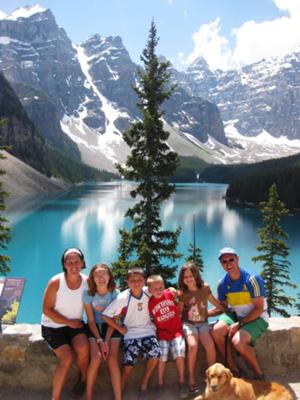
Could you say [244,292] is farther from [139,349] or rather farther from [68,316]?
[68,316]

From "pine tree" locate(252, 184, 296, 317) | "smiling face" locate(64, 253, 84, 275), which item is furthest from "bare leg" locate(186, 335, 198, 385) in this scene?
"pine tree" locate(252, 184, 296, 317)

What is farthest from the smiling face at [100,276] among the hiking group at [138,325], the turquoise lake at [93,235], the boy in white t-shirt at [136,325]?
the turquoise lake at [93,235]

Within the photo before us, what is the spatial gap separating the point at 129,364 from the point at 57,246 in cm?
5368

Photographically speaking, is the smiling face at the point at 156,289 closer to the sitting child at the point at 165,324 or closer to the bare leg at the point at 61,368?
the sitting child at the point at 165,324

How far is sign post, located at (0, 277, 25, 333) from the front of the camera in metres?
8.33

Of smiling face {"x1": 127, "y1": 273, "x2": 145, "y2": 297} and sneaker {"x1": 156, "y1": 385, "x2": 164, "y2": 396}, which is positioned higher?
smiling face {"x1": 127, "y1": 273, "x2": 145, "y2": 297}

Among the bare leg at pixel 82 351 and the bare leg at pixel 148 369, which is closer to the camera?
the bare leg at pixel 82 351

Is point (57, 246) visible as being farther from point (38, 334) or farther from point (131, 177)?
point (38, 334)

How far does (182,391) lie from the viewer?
23.7 ft

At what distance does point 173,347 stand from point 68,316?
2.08 metres

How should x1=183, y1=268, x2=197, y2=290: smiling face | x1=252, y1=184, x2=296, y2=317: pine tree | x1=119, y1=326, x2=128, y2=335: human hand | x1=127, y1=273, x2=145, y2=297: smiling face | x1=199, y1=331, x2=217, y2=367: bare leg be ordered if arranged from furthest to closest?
1. x1=252, y1=184, x2=296, y2=317: pine tree
2. x1=183, y1=268, x2=197, y2=290: smiling face
3. x1=127, y1=273, x2=145, y2=297: smiling face
4. x1=199, y1=331, x2=217, y2=367: bare leg
5. x1=119, y1=326, x2=128, y2=335: human hand

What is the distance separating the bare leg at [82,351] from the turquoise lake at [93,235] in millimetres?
25077

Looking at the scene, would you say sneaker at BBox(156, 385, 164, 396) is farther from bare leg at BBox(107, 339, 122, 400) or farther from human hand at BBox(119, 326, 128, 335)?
human hand at BBox(119, 326, 128, 335)

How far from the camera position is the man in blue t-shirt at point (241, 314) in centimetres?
748
